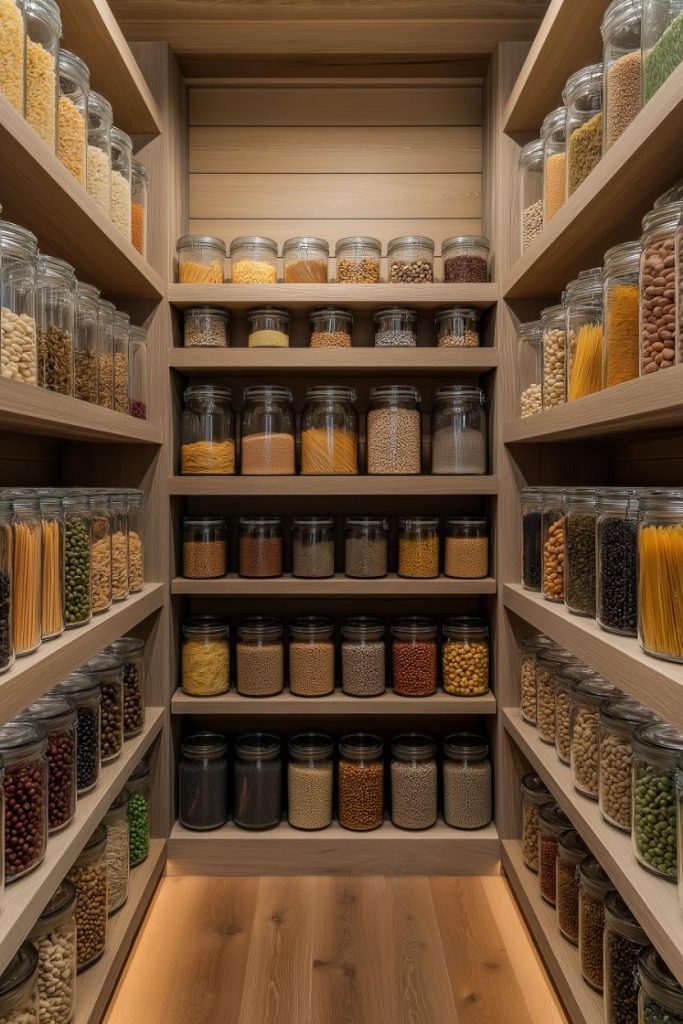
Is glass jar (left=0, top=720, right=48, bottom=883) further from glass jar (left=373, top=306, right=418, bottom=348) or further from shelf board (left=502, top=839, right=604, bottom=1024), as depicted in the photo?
glass jar (left=373, top=306, right=418, bottom=348)

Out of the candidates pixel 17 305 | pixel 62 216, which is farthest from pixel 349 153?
pixel 17 305

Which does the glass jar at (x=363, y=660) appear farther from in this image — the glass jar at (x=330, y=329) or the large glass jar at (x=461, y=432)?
the glass jar at (x=330, y=329)

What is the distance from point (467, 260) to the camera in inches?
87.2

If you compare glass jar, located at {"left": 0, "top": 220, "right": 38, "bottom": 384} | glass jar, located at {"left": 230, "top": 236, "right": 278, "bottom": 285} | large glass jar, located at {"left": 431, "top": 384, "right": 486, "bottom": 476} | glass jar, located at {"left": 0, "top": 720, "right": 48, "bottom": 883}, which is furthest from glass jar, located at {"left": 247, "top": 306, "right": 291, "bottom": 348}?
glass jar, located at {"left": 0, "top": 720, "right": 48, "bottom": 883}

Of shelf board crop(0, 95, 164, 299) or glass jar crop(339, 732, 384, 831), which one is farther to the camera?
glass jar crop(339, 732, 384, 831)

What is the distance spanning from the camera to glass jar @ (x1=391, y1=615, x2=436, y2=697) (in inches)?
86.8

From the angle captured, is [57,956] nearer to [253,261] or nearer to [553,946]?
[553,946]

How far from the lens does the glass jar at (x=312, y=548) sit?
2.21 metres

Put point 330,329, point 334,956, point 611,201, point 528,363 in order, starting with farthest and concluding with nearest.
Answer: point 330,329
point 528,363
point 334,956
point 611,201

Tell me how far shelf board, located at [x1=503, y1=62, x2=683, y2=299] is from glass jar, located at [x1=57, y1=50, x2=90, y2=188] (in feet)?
3.29

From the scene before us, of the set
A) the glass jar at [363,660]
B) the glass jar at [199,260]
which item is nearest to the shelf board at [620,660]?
the glass jar at [363,660]

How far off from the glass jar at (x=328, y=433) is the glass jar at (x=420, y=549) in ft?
0.80

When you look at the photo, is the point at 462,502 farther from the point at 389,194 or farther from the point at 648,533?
the point at 648,533

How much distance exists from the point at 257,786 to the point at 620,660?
1335mm
